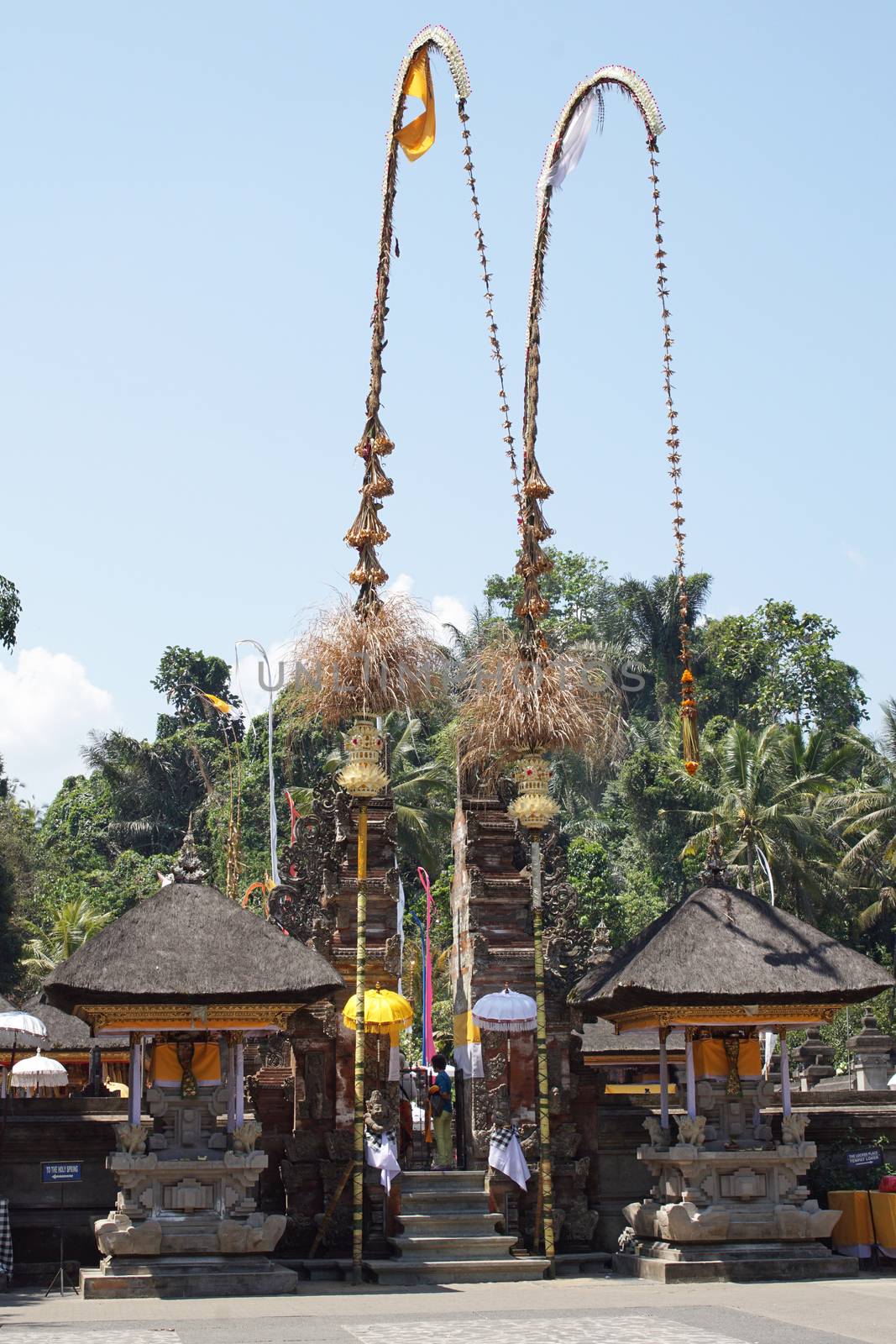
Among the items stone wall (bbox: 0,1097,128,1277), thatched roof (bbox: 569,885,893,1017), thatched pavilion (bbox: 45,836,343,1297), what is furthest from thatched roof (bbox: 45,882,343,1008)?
thatched roof (bbox: 569,885,893,1017)

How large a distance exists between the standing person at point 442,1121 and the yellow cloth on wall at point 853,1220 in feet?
14.3

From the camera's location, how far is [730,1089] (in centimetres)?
1597

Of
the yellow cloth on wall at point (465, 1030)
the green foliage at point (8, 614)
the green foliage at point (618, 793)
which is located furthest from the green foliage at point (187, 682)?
the yellow cloth on wall at point (465, 1030)

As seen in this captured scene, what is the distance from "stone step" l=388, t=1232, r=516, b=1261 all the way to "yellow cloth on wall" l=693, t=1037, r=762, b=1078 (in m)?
2.70

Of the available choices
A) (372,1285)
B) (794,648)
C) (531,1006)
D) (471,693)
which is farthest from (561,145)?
(794,648)

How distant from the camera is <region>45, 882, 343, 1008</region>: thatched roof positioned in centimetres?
1452

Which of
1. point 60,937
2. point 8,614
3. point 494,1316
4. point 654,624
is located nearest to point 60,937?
point 60,937

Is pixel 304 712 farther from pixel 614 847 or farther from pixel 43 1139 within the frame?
pixel 614 847

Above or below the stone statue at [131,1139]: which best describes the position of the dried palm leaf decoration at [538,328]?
above

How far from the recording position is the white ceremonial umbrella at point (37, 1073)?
71.5ft

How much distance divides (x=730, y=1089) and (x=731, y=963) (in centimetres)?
149

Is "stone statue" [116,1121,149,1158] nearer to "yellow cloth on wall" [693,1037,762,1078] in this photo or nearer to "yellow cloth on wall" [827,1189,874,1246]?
"yellow cloth on wall" [693,1037,762,1078]

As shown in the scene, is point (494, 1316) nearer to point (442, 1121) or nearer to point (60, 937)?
point (442, 1121)

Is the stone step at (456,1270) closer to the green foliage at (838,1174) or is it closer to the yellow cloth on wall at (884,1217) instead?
the green foliage at (838,1174)
